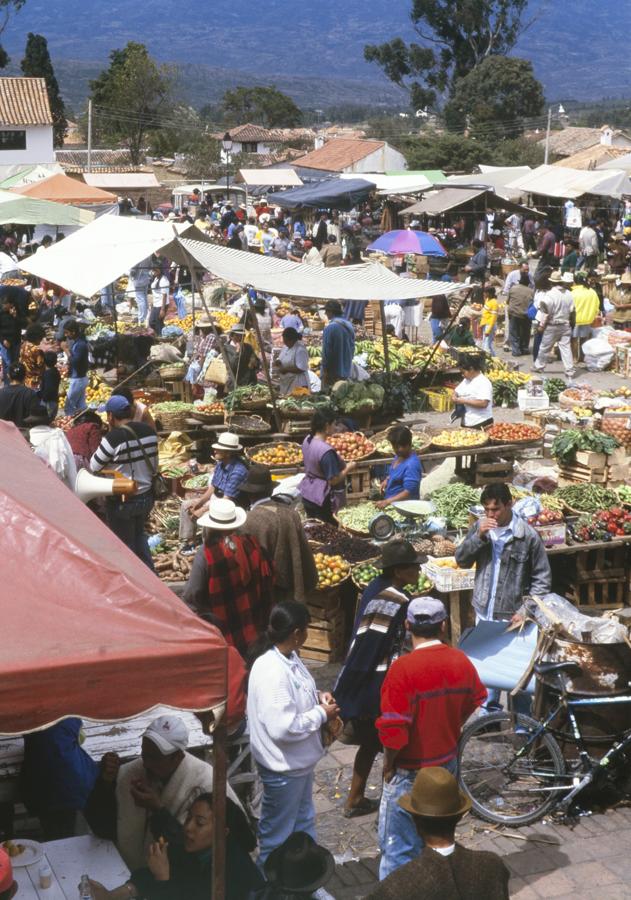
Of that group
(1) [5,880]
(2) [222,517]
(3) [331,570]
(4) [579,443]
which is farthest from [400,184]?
(1) [5,880]

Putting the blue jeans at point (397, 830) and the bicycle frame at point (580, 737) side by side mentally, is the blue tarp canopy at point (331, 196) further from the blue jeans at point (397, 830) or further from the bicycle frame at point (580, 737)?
the blue jeans at point (397, 830)

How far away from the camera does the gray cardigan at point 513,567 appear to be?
267 inches

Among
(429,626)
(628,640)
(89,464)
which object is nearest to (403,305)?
(89,464)

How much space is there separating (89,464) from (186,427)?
3.22 metres

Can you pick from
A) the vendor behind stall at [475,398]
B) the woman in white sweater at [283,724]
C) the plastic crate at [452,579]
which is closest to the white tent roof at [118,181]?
the vendor behind stall at [475,398]

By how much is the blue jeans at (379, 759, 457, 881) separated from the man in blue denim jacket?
1955mm

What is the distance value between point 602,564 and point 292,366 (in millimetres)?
5226

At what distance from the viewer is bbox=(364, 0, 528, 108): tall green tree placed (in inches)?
3228

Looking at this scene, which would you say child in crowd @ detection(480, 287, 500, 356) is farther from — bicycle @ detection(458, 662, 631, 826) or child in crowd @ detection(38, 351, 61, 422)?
bicycle @ detection(458, 662, 631, 826)

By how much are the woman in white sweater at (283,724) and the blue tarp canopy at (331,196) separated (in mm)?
23680

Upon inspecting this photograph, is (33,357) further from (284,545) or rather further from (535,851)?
(535,851)

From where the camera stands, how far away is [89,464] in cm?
938

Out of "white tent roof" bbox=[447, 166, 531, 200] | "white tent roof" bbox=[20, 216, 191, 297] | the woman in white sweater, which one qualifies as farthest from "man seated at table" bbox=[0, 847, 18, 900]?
"white tent roof" bbox=[447, 166, 531, 200]

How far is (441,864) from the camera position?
142 inches
